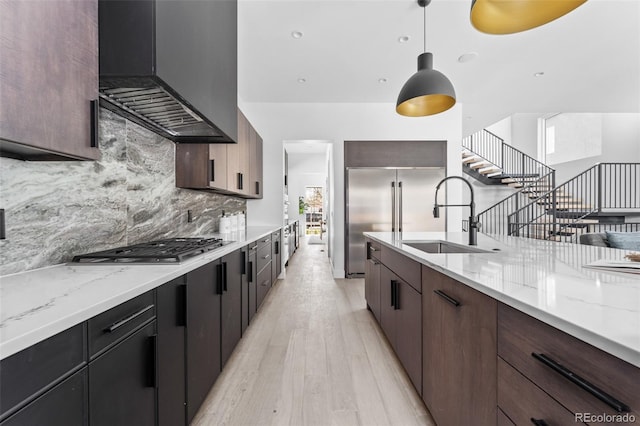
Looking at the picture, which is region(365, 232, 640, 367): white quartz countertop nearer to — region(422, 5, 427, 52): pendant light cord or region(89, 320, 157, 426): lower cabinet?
region(89, 320, 157, 426): lower cabinet

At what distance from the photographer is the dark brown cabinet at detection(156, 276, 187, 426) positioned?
3.78ft

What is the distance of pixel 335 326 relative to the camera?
2779mm

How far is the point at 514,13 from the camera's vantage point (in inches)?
53.6

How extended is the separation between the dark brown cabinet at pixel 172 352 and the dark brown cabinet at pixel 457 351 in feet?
3.91

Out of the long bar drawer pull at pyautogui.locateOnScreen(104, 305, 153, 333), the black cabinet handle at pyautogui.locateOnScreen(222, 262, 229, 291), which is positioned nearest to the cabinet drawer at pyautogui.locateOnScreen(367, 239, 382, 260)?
the black cabinet handle at pyautogui.locateOnScreen(222, 262, 229, 291)

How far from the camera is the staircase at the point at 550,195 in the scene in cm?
657

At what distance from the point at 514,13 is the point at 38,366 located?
215cm

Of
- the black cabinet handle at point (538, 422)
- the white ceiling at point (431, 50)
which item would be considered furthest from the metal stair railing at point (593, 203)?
the black cabinet handle at point (538, 422)

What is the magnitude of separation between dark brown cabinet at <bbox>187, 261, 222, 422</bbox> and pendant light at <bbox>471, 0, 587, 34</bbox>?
6.29ft

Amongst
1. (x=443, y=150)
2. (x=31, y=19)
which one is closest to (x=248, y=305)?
(x=31, y=19)

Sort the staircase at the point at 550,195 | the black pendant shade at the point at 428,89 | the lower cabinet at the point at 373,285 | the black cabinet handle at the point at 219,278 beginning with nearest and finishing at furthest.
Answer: the black cabinet handle at the point at 219,278
the black pendant shade at the point at 428,89
the lower cabinet at the point at 373,285
the staircase at the point at 550,195

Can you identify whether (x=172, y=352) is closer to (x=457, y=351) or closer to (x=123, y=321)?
→ (x=123, y=321)

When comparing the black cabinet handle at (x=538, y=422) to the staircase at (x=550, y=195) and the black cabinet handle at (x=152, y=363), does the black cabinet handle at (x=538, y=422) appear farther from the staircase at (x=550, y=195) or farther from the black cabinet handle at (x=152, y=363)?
the staircase at (x=550, y=195)

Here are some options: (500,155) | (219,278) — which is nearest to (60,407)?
(219,278)
